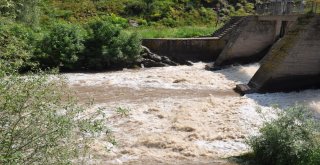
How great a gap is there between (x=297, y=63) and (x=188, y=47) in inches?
371

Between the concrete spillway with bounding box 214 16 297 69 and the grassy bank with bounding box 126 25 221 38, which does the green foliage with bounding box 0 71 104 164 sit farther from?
the grassy bank with bounding box 126 25 221 38

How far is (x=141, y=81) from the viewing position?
20.1 metres

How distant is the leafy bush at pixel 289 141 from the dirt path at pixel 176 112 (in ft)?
4.00

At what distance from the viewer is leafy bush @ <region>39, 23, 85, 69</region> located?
22266 mm

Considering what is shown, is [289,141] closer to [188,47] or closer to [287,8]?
[287,8]

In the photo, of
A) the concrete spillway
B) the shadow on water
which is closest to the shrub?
the concrete spillway

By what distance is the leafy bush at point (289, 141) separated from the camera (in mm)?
9500

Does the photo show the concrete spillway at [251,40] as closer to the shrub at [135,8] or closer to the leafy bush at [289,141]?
the shrub at [135,8]

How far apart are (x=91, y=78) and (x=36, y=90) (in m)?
15.2

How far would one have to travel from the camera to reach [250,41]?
24.6 m

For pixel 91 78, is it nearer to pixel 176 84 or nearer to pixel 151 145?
pixel 176 84

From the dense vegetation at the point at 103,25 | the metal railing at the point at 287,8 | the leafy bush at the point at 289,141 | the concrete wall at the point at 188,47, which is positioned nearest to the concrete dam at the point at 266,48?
the concrete wall at the point at 188,47

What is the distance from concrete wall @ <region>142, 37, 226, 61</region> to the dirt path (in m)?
3.22

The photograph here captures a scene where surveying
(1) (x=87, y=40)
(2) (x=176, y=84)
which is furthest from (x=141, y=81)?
(1) (x=87, y=40)
